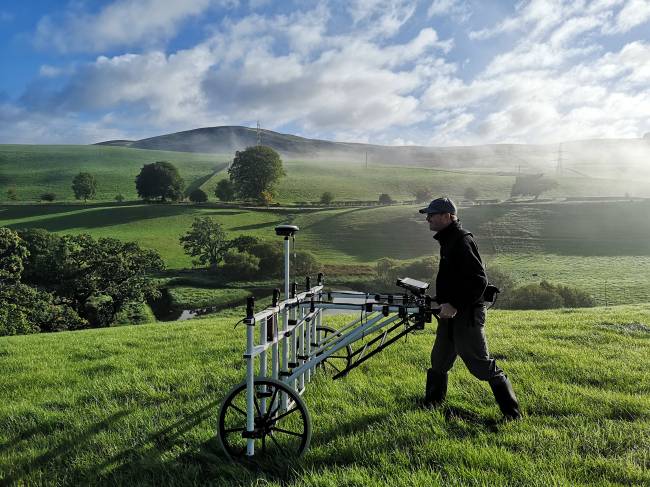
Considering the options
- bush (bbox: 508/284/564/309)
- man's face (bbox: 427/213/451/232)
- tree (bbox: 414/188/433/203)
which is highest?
tree (bbox: 414/188/433/203)

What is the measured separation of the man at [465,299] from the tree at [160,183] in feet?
303

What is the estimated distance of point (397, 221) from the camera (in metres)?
72.5

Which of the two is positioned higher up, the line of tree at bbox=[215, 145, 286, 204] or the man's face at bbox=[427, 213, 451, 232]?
the line of tree at bbox=[215, 145, 286, 204]

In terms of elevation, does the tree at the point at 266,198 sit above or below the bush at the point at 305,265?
above

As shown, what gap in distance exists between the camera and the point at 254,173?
8900cm

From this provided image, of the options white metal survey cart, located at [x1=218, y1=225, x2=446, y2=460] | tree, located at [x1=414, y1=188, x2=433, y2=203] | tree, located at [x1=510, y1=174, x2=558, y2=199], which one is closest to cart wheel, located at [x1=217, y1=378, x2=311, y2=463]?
white metal survey cart, located at [x1=218, y1=225, x2=446, y2=460]

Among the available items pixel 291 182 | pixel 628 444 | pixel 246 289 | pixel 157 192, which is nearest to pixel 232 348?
pixel 628 444

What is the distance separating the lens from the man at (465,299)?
5.24m

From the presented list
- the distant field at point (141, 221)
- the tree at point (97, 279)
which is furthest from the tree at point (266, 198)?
the tree at point (97, 279)

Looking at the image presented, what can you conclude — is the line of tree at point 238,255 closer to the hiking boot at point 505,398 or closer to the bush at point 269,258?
the bush at point 269,258

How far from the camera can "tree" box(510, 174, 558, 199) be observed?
97.6 meters

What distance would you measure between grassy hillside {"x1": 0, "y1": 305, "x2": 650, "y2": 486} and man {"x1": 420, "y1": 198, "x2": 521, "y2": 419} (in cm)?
51

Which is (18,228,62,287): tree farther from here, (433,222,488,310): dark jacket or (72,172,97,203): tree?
(72,172,97,203): tree

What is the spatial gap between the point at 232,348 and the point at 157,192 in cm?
8853
